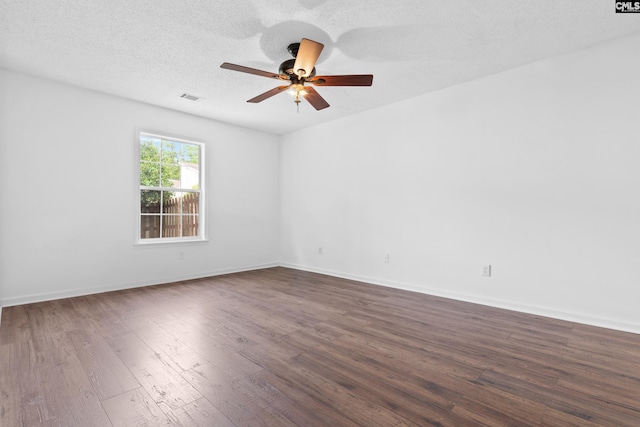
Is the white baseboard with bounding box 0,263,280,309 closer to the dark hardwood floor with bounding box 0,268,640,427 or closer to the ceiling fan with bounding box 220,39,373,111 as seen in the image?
the dark hardwood floor with bounding box 0,268,640,427

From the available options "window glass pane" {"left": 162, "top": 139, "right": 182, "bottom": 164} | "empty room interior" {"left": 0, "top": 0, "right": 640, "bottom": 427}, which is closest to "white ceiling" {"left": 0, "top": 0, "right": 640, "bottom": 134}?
"empty room interior" {"left": 0, "top": 0, "right": 640, "bottom": 427}

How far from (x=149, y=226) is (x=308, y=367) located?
12.2 ft

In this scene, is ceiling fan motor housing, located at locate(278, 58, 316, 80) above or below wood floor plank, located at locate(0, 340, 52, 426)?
above

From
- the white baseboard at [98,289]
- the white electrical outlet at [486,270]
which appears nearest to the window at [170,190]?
the white baseboard at [98,289]

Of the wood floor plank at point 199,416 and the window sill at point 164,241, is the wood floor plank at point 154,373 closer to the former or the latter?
the wood floor plank at point 199,416

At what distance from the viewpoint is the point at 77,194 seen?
3.84m

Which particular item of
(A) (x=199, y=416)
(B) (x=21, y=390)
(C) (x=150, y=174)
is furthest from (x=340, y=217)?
(B) (x=21, y=390)

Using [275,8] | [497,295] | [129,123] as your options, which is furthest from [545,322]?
[129,123]

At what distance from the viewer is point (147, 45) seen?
2881 millimetres

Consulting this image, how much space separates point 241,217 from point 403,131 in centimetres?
326

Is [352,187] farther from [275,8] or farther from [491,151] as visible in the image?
[275,8]

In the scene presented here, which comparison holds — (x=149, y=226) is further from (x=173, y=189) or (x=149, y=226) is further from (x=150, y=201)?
(x=173, y=189)

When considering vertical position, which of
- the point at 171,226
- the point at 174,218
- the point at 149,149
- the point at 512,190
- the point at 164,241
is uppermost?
the point at 149,149

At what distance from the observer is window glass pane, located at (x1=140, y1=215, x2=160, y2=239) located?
4.54 m
